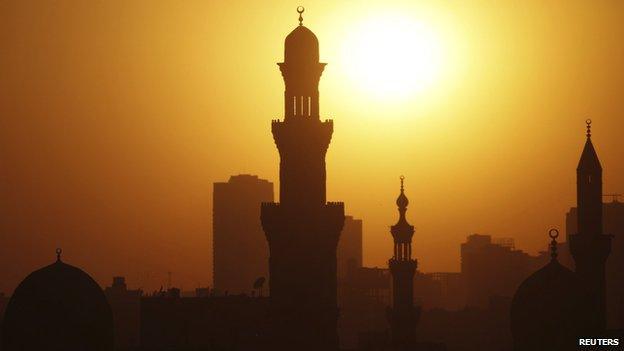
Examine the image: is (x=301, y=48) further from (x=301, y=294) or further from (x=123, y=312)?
(x=123, y=312)

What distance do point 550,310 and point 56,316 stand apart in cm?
1985

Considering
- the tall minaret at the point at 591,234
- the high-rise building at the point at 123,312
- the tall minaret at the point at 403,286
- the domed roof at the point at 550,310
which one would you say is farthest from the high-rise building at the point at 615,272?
the domed roof at the point at 550,310

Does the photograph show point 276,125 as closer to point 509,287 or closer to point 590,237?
point 590,237

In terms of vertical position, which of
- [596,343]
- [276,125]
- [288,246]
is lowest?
[596,343]

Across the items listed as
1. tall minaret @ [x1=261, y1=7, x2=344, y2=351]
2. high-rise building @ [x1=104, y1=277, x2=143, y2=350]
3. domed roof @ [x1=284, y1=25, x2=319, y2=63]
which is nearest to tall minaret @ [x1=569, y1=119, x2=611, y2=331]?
tall minaret @ [x1=261, y1=7, x2=344, y2=351]

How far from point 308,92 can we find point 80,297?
13.5m

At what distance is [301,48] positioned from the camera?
228ft

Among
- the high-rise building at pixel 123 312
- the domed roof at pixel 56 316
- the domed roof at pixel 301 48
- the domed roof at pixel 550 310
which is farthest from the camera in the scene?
the high-rise building at pixel 123 312

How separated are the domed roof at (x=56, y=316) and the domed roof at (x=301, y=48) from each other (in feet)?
43.6

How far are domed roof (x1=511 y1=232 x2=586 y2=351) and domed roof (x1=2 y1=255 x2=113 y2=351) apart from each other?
56.2 ft

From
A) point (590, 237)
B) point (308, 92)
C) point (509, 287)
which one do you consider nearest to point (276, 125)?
point (308, 92)

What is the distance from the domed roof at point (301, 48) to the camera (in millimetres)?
69625

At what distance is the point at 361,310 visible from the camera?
171875 millimetres

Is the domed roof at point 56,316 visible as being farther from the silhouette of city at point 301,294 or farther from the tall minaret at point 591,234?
the tall minaret at point 591,234
